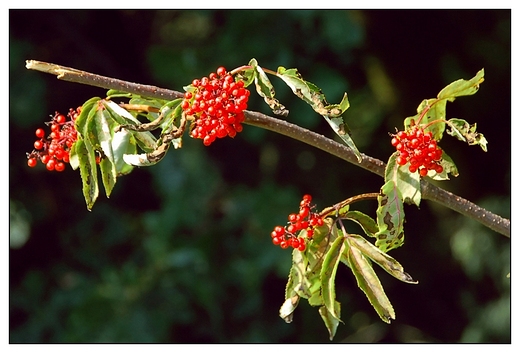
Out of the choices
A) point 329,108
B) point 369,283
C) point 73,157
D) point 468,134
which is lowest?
point 369,283

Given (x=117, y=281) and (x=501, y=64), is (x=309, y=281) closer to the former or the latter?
(x=117, y=281)

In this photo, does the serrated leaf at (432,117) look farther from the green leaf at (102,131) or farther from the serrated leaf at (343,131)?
the green leaf at (102,131)

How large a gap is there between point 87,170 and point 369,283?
41cm

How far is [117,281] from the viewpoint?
2926 mm

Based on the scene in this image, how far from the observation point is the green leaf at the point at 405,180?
0.90 meters

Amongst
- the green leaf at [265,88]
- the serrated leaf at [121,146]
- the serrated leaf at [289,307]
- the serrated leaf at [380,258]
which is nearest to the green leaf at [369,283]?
the serrated leaf at [380,258]

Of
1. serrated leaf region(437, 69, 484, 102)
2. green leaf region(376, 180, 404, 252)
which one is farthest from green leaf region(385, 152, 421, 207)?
serrated leaf region(437, 69, 484, 102)

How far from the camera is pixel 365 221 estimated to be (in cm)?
98

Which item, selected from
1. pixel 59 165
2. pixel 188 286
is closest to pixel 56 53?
pixel 188 286

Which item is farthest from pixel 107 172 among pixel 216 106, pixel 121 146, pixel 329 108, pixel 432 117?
pixel 432 117

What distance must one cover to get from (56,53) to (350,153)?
2.55 m

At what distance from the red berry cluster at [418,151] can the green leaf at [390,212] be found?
0.04m

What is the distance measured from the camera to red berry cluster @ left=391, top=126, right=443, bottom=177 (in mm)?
904

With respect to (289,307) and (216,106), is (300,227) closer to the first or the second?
(289,307)
